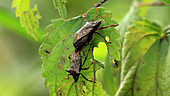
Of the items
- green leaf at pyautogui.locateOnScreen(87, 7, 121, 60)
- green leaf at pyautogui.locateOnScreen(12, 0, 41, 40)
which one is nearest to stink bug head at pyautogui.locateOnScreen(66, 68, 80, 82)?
green leaf at pyautogui.locateOnScreen(87, 7, 121, 60)

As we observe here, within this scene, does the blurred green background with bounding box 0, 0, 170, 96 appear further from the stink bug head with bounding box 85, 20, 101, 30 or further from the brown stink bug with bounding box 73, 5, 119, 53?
the stink bug head with bounding box 85, 20, 101, 30

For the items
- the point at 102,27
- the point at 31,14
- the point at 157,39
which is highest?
the point at 31,14

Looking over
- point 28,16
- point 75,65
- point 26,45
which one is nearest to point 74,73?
point 75,65

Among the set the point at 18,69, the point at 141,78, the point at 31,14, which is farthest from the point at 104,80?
the point at 18,69

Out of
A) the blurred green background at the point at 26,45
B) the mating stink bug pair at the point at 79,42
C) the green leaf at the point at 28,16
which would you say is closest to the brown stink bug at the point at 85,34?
the mating stink bug pair at the point at 79,42

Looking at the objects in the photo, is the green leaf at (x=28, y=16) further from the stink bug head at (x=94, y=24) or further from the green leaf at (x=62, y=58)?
the stink bug head at (x=94, y=24)

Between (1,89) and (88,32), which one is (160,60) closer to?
(88,32)
